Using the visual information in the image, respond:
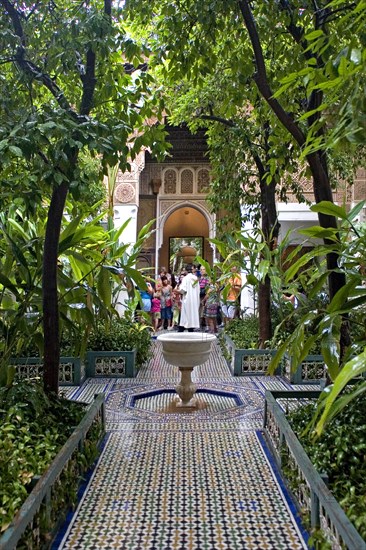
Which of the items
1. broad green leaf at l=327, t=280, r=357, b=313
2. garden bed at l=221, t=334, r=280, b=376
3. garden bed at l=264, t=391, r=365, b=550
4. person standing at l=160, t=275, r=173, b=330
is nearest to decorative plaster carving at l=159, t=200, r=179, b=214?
person standing at l=160, t=275, r=173, b=330

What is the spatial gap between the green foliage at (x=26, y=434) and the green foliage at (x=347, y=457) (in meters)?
1.07

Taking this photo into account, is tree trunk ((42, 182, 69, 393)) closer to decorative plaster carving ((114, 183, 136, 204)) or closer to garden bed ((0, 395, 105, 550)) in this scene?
garden bed ((0, 395, 105, 550))

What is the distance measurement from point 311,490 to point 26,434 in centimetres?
130

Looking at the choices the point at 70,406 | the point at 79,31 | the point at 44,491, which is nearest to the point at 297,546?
the point at 44,491

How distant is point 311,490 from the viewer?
1.90 meters

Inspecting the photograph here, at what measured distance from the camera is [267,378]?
5.11 m

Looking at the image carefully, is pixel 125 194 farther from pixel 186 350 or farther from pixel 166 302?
pixel 186 350

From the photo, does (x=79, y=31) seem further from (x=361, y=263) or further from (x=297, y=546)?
(x=297, y=546)

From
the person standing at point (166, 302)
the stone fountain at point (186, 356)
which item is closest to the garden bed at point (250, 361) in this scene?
the stone fountain at point (186, 356)

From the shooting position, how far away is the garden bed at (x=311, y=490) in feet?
4.99

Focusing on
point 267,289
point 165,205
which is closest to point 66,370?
point 267,289

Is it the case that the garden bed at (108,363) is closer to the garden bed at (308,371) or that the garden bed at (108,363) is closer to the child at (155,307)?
the garden bed at (308,371)

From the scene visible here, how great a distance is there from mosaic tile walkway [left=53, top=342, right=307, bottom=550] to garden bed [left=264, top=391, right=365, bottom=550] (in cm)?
8


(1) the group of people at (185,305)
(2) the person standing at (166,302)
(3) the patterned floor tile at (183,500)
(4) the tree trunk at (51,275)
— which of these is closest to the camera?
(3) the patterned floor tile at (183,500)
